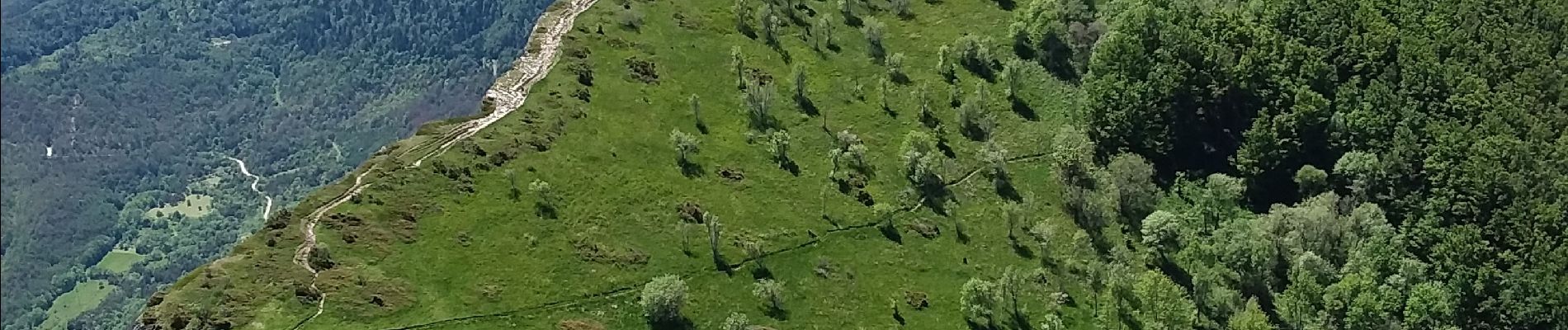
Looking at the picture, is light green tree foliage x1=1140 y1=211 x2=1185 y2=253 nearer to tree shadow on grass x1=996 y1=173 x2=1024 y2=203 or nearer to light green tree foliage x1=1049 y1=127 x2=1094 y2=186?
light green tree foliage x1=1049 y1=127 x2=1094 y2=186

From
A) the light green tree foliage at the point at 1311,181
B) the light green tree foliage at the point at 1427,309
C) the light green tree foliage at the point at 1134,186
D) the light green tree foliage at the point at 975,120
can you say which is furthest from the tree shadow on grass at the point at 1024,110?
the light green tree foliage at the point at 1427,309

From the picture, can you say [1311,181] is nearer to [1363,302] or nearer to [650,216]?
[1363,302]

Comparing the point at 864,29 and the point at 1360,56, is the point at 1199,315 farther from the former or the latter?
the point at 864,29

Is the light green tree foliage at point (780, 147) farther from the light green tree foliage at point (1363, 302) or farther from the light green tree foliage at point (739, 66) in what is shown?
the light green tree foliage at point (1363, 302)

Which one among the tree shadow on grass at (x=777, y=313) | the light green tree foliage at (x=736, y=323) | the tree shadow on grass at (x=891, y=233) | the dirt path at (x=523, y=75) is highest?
the dirt path at (x=523, y=75)

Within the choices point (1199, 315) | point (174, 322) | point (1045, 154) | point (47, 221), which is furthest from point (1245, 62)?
point (47, 221)

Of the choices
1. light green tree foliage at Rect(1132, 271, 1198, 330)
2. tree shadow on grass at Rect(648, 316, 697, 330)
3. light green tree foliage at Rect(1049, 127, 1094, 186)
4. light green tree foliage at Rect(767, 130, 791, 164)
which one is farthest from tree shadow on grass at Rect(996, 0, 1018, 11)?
tree shadow on grass at Rect(648, 316, 697, 330)

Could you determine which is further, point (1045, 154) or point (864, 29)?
point (864, 29)
